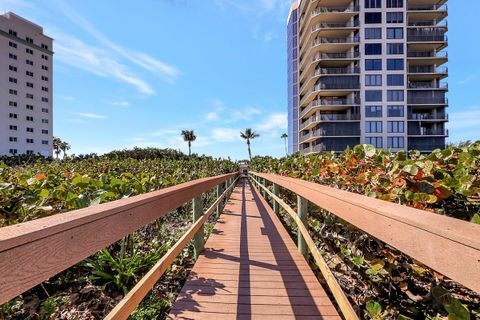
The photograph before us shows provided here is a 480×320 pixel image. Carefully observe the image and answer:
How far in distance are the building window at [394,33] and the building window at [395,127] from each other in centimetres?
1093

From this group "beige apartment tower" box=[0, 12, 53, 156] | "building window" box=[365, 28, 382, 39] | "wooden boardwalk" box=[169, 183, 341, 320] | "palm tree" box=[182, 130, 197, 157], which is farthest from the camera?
"palm tree" box=[182, 130, 197, 157]

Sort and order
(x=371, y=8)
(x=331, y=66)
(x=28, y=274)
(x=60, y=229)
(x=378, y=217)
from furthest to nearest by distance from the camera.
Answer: (x=331, y=66)
(x=371, y=8)
(x=378, y=217)
(x=60, y=229)
(x=28, y=274)

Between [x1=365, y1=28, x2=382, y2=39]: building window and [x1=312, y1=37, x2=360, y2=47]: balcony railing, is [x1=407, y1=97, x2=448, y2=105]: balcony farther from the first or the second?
[x1=312, y1=37, x2=360, y2=47]: balcony railing

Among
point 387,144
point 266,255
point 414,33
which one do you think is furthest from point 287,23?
point 266,255

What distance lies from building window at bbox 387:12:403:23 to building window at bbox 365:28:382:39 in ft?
5.81

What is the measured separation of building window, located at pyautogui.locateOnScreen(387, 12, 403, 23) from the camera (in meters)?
38.3

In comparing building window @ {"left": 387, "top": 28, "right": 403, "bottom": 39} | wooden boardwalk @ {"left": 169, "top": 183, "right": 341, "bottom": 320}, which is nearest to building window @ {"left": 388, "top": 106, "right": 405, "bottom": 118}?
building window @ {"left": 387, "top": 28, "right": 403, "bottom": 39}

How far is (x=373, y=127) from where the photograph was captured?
128 ft

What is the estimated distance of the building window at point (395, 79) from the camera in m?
38.9

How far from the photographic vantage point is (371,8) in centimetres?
3834

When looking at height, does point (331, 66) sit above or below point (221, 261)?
above

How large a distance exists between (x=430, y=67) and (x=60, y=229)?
4934 cm

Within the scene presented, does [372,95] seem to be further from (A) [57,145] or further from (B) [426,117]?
(A) [57,145]

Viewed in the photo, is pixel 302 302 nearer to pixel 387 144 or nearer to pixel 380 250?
pixel 380 250
